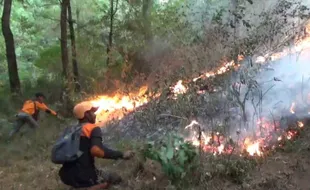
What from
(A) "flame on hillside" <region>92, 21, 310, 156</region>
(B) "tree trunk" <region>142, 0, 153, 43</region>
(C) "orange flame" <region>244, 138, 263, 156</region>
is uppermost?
(B) "tree trunk" <region>142, 0, 153, 43</region>

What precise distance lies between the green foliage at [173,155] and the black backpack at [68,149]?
85 centimetres

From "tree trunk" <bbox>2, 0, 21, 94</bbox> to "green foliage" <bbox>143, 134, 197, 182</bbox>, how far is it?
31.6 ft

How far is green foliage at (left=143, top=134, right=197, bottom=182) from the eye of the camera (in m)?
5.12

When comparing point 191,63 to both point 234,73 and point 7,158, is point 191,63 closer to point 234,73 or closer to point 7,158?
point 234,73

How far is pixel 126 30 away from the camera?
15852 mm

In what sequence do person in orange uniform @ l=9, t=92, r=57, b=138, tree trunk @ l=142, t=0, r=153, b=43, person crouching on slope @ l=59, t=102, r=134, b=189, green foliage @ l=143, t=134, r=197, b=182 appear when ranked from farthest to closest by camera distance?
tree trunk @ l=142, t=0, r=153, b=43
person in orange uniform @ l=9, t=92, r=57, b=138
person crouching on slope @ l=59, t=102, r=134, b=189
green foliage @ l=143, t=134, r=197, b=182

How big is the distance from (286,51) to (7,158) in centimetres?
625

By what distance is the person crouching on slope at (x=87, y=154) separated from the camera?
534 cm

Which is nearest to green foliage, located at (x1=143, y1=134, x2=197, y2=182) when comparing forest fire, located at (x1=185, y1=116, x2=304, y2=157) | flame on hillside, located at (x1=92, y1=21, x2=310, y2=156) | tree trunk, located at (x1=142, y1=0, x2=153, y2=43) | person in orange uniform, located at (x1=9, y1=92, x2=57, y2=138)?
flame on hillside, located at (x1=92, y1=21, x2=310, y2=156)

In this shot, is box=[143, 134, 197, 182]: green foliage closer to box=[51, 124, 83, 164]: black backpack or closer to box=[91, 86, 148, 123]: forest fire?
box=[51, 124, 83, 164]: black backpack

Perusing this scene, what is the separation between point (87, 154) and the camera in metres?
5.43

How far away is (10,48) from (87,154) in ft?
30.5

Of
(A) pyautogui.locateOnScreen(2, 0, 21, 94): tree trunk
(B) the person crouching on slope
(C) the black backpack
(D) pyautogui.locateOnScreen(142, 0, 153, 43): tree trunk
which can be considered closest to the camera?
(C) the black backpack

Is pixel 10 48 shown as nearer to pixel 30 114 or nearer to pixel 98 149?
pixel 30 114
